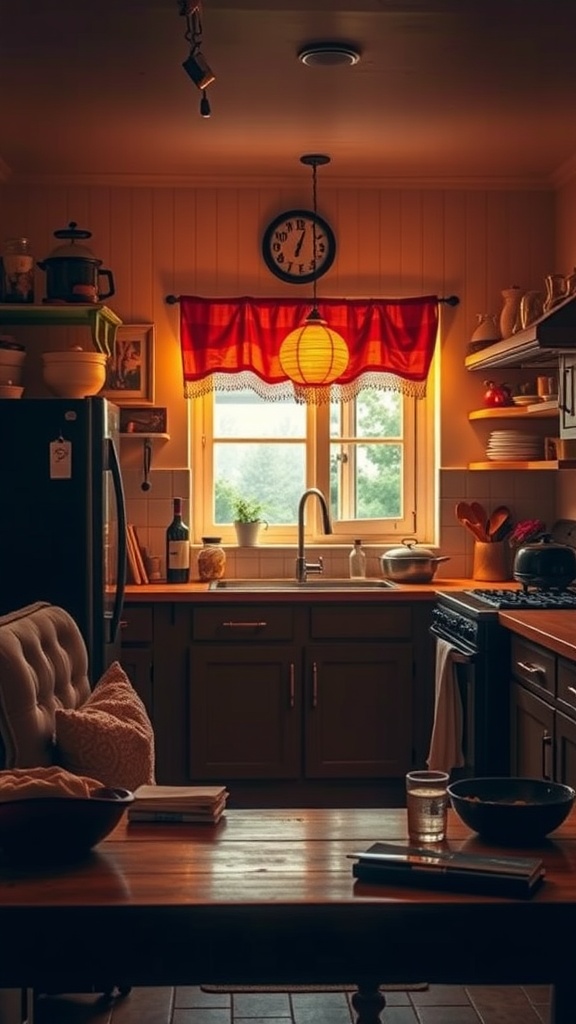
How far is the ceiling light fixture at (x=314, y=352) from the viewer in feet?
16.6

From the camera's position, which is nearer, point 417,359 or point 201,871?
point 201,871

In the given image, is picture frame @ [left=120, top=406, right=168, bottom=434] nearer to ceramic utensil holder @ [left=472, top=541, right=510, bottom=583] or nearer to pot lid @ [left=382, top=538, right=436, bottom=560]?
pot lid @ [left=382, top=538, right=436, bottom=560]

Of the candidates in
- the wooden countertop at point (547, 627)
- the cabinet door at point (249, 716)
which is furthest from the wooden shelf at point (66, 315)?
the wooden countertop at point (547, 627)

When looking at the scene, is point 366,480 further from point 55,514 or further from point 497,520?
point 55,514

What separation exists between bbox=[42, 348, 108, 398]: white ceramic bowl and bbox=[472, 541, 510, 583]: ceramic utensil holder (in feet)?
6.10

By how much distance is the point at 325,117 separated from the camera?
4.54m

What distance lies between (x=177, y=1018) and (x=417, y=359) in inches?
126

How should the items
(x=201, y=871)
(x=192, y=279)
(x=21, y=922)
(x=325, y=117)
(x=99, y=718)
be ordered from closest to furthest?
1. (x=21, y=922)
2. (x=201, y=871)
3. (x=99, y=718)
4. (x=325, y=117)
5. (x=192, y=279)

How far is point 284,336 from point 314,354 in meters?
0.37

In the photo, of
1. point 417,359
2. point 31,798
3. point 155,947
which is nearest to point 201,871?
point 155,947

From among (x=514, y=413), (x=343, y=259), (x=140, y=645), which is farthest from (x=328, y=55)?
(x=140, y=645)

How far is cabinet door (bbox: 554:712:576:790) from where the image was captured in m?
3.32

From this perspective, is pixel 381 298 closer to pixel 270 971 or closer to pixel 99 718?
pixel 99 718

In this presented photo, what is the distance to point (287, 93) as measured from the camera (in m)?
4.27
